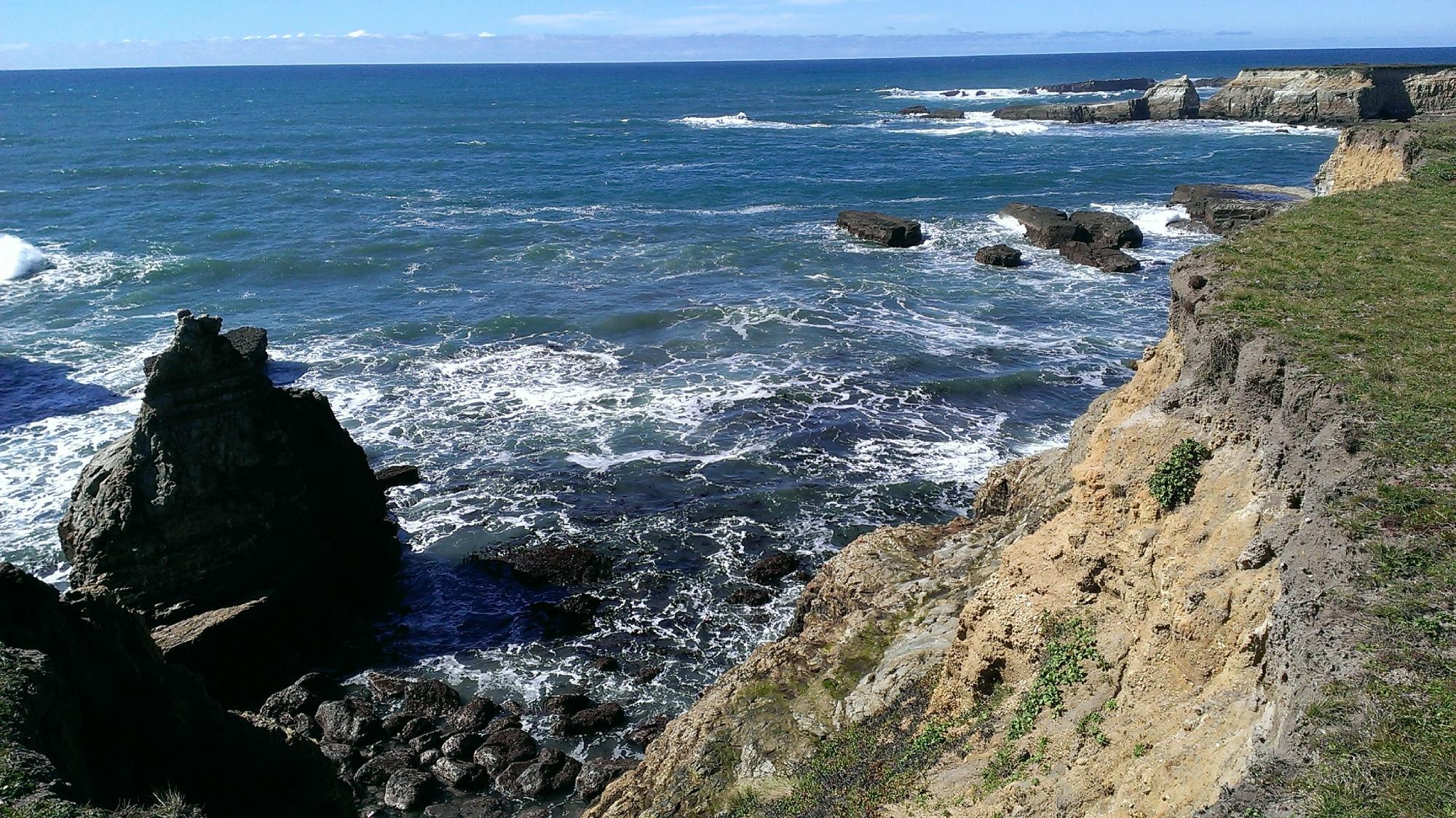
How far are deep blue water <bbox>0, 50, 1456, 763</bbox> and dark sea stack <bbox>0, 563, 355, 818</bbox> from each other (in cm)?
718

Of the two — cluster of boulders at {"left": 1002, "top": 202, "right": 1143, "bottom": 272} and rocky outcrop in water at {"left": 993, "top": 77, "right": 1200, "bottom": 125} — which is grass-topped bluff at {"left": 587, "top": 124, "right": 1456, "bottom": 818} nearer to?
cluster of boulders at {"left": 1002, "top": 202, "right": 1143, "bottom": 272}

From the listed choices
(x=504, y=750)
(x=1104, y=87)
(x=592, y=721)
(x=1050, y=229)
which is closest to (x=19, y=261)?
(x=504, y=750)

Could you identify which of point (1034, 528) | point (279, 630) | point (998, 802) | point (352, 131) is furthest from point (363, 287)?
point (352, 131)

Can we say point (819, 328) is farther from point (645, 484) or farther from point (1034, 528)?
point (1034, 528)

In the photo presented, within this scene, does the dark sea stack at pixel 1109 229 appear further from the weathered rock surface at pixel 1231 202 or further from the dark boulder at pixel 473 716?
the dark boulder at pixel 473 716

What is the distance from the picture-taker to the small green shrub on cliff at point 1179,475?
39.7 feet

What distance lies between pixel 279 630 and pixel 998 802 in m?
16.1

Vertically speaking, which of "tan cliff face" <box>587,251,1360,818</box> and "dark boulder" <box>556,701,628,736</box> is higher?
"tan cliff face" <box>587,251,1360,818</box>

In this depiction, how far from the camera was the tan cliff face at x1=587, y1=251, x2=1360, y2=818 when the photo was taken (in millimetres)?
8562

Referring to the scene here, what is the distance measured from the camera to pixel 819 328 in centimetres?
4028

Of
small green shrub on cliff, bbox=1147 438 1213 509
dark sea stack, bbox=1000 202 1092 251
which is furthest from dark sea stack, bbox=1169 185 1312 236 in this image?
small green shrub on cliff, bbox=1147 438 1213 509

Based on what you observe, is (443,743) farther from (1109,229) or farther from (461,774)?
(1109,229)

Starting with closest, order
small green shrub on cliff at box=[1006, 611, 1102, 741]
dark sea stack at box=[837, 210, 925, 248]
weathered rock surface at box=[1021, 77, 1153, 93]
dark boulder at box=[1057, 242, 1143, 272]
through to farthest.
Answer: small green shrub on cliff at box=[1006, 611, 1102, 741]
dark boulder at box=[1057, 242, 1143, 272]
dark sea stack at box=[837, 210, 925, 248]
weathered rock surface at box=[1021, 77, 1153, 93]

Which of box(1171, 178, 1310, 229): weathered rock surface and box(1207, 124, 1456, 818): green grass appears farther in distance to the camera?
box(1171, 178, 1310, 229): weathered rock surface
